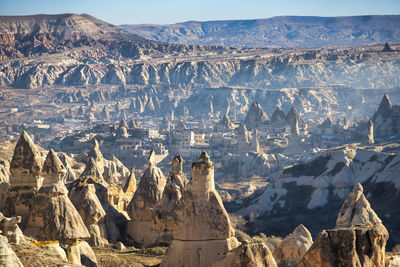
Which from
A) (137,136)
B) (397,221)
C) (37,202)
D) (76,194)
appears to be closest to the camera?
(37,202)

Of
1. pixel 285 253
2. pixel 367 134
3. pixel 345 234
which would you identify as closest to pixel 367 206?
pixel 285 253

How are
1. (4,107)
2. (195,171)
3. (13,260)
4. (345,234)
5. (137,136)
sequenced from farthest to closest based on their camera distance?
(4,107), (137,136), (195,171), (345,234), (13,260)

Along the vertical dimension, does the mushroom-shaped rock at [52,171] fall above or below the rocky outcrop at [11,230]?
above

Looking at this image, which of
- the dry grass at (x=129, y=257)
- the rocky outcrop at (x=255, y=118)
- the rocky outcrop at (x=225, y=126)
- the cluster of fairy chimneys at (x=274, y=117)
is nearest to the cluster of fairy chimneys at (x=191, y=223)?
the dry grass at (x=129, y=257)

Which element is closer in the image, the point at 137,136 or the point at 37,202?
the point at 37,202

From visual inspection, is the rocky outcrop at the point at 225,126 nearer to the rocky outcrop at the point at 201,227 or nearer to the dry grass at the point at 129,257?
the dry grass at the point at 129,257

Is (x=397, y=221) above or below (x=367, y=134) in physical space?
below

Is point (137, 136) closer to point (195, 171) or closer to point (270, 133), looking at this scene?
point (270, 133)
